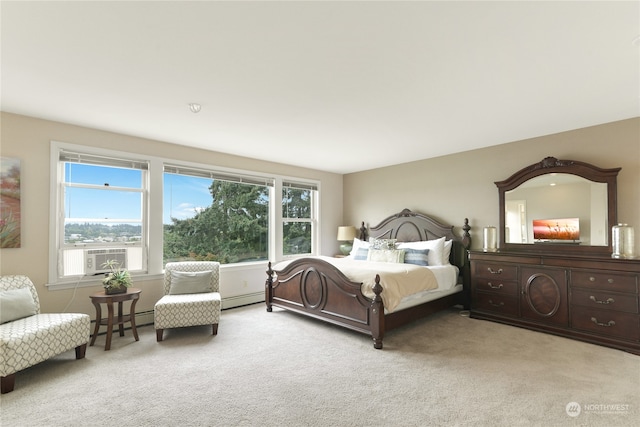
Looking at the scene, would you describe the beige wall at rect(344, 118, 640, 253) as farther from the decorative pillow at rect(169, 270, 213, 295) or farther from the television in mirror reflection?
the decorative pillow at rect(169, 270, 213, 295)

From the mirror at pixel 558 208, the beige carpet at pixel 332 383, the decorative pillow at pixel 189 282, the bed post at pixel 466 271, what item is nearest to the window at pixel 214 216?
the decorative pillow at pixel 189 282

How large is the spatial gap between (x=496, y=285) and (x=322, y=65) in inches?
138

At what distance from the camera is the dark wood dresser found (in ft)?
9.93

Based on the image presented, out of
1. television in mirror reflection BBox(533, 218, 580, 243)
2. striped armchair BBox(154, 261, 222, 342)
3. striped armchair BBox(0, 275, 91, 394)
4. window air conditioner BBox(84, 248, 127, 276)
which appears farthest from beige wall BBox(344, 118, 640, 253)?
striped armchair BBox(0, 275, 91, 394)

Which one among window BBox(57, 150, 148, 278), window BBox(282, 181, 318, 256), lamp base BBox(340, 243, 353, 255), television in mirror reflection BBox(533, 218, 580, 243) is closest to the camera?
window BBox(57, 150, 148, 278)

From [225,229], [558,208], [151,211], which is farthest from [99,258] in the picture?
[558,208]

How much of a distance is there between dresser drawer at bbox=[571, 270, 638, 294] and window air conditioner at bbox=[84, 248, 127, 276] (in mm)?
5307

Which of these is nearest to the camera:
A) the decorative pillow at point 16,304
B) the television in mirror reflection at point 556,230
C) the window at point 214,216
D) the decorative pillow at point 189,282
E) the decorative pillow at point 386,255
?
the decorative pillow at point 16,304

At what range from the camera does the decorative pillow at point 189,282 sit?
386 centimetres

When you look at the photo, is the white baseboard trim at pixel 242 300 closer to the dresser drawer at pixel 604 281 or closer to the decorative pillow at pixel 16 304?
the decorative pillow at pixel 16 304

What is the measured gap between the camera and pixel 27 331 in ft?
8.16

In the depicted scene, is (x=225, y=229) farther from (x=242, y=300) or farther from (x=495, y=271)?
(x=495, y=271)

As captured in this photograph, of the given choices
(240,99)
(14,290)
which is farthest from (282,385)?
(14,290)

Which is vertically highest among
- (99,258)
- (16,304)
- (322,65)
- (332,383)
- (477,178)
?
(322,65)
